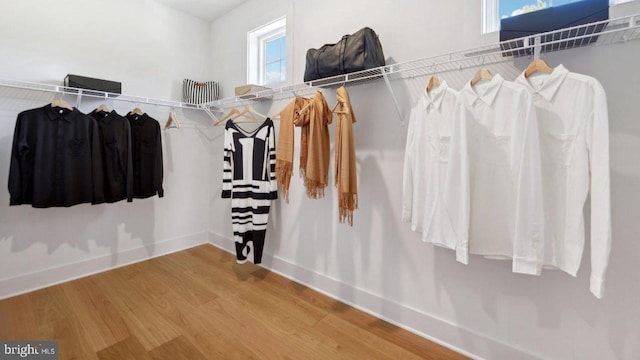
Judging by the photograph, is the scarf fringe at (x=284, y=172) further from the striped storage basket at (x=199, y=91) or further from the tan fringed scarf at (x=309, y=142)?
the striped storage basket at (x=199, y=91)

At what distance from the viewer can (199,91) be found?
302 centimetres

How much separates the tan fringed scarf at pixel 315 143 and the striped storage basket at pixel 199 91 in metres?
1.71

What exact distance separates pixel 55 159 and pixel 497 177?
9.67ft

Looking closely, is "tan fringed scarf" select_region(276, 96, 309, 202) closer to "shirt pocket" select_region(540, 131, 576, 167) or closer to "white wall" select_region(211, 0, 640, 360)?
"white wall" select_region(211, 0, 640, 360)

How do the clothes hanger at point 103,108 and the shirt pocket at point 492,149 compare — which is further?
the clothes hanger at point 103,108

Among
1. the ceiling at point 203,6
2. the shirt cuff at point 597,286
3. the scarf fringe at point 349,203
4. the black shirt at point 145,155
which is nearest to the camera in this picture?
the shirt cuff at point 597,286

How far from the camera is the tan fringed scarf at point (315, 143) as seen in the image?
1.78 metres

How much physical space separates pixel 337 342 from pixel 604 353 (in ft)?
4.13

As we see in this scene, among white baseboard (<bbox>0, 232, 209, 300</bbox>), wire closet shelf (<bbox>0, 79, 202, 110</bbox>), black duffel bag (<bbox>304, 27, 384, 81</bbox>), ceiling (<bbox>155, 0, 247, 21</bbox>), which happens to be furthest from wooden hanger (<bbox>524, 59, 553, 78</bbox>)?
white baseboard (<bbox>0, 232, 209, 300</bbox>)

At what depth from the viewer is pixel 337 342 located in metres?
1.64

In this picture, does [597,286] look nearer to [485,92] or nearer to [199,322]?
[485,92]

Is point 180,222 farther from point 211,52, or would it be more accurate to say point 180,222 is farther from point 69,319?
point 211,52

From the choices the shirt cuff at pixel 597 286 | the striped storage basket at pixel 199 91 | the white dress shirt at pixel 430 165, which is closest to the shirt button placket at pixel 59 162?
the striped storage basket at pixel 199 91

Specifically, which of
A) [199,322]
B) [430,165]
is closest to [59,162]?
[199,322]
